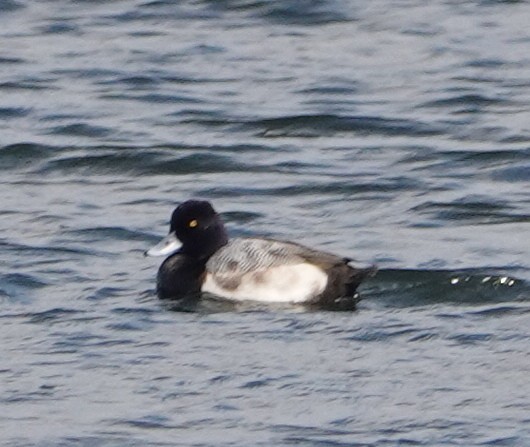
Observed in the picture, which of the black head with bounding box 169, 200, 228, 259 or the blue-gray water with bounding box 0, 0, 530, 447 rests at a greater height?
the black head with bounding box 169, 200, 228, 259

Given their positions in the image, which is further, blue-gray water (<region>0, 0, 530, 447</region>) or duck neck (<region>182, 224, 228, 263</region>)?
duck neck (<region>182, 224, 228, 263</region>)

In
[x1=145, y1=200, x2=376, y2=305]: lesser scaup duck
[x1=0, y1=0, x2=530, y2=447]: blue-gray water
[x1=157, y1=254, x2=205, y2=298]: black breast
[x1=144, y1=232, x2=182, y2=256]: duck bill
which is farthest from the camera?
[x1=144, y1=232, x2=182, y2=256]: duck bill

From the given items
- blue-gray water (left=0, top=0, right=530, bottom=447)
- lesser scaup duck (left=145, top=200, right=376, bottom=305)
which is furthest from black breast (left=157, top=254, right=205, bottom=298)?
blue-gray water (left=0, top=0, right=530, bottom=447)

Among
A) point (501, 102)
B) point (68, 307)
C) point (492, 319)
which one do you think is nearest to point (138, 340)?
point (68, 307)

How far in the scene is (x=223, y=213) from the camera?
1428cm

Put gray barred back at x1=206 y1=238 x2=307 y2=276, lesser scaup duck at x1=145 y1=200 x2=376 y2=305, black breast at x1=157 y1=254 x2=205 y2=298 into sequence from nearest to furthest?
1. lesser scaup duck at x1=145 y1=200 x2=376 y2=305
2. gray barred back at x1=206 y1=238 x2=307 y2=276
3. black breast at x1=157 y1=254 x2=205 y2=298

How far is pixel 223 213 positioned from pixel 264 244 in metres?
2.12

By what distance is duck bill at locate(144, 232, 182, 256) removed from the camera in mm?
12492

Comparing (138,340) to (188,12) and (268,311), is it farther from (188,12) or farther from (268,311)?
(188,12)

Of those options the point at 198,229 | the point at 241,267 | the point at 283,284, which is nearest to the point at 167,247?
the point at 198,229

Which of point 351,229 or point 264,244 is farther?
point 351,229

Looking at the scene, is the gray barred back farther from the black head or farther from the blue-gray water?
the blue-gray water

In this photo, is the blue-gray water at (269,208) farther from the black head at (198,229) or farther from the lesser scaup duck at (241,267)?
the black head at (198,229)

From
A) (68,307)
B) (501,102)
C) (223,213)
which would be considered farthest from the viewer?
(501,102)
